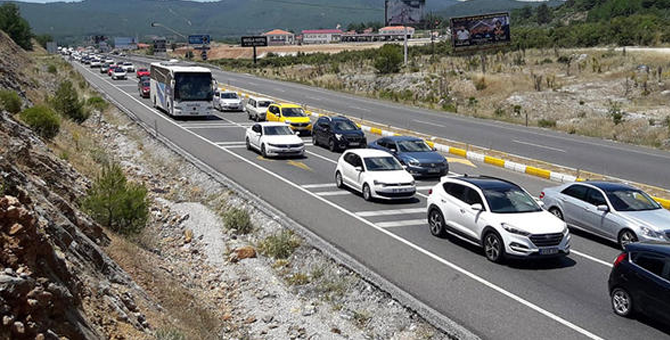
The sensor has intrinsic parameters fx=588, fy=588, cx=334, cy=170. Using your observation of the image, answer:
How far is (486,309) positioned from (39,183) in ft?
31.1

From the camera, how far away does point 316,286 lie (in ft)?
41.3

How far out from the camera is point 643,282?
9.83 m

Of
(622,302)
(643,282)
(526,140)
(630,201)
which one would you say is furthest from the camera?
(526,140)

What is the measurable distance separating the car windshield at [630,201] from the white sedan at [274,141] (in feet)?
46.8

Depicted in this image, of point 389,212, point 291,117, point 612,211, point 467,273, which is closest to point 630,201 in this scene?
point 612,211

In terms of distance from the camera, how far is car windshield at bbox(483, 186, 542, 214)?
13.5 metres

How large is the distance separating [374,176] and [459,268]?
632 centimetres

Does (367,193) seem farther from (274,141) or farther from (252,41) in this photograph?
(252,41)

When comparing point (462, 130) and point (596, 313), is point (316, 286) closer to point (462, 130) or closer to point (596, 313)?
point (596, 313)

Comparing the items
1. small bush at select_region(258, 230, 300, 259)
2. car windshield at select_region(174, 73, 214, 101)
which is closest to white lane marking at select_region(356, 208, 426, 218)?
small bush at select_region(258, 230, 300, 259)

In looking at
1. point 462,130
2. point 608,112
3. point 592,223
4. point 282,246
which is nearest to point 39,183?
point 282,246

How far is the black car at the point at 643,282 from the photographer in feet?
31.1

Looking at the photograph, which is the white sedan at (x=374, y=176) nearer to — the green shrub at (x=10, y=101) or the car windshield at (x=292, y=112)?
the green shrub at (x=10, y=101)

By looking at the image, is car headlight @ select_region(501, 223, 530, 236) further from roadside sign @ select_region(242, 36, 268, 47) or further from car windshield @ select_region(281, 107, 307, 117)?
roadside sign @ select_region(242, 36, 268, 47)
